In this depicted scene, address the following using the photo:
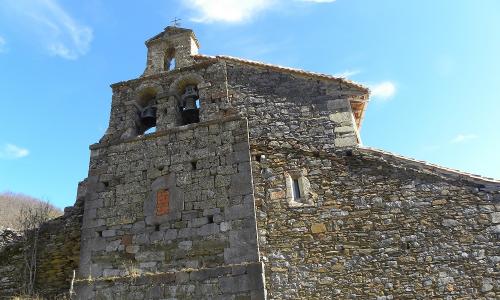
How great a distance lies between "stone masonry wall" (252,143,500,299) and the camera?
6.40 meters

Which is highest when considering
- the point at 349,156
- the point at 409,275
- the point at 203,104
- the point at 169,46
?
the point at 169,46

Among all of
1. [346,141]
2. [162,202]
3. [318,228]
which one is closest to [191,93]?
[162,202]

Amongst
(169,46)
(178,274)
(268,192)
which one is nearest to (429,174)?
(268,192)

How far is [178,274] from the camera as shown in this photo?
717 cm

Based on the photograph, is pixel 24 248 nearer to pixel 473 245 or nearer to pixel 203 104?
pixel 203 104

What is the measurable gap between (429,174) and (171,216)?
4.63 meters

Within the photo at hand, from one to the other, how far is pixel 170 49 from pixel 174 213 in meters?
4.52

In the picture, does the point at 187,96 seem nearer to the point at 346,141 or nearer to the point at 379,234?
the point at 346,141

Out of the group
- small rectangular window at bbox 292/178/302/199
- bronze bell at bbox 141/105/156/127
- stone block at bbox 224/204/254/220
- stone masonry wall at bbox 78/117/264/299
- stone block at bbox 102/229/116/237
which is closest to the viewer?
stone masonry wall at bbox 78/117/264/299

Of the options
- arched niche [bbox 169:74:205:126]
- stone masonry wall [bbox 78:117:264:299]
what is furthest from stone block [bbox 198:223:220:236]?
arched niche [bbox 169:74:205:126]

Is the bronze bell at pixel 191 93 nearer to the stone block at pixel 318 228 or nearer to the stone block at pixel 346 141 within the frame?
the stone block at pixel 346 141

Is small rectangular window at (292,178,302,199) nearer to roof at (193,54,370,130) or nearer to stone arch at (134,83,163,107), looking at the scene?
roof at (193,54,370,130)

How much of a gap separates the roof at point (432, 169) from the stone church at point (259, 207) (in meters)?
0.02

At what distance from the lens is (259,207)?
7477mm
